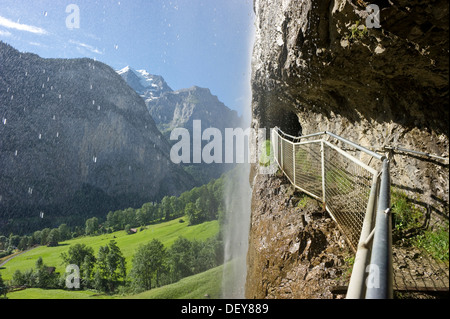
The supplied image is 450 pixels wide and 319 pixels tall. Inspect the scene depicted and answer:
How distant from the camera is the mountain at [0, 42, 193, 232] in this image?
86.9 m

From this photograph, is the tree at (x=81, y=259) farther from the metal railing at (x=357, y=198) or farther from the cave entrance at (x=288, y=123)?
the metal railing at (x=357, y=198)

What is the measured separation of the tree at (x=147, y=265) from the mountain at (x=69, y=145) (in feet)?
191

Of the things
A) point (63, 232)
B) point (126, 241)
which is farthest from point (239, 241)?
point (63, 232)

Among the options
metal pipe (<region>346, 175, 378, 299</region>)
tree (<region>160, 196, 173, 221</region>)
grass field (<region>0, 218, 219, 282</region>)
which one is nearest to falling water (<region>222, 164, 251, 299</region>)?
metal pipe (<region>346, 175, 378, 299</region>)

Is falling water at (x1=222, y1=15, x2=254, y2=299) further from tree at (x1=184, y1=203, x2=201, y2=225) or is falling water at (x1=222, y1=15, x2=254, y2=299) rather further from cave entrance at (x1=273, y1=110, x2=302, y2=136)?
tree at (x1=184, y1=203, x2=201, y2=225)

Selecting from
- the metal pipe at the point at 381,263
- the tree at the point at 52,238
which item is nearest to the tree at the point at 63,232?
the tree at the point at 52,238

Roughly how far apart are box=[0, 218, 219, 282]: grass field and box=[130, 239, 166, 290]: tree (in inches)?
286

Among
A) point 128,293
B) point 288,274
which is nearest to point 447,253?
point 288,274

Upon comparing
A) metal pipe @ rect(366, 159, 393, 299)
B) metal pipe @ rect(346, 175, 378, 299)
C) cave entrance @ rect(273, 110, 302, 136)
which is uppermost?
cave entrance @ rect(273, 110, 302, 136)

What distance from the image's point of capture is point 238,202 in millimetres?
26703

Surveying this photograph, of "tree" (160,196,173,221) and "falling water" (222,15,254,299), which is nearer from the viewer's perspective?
"falling water" (222,15,254,299)

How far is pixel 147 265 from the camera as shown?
51.4 metres

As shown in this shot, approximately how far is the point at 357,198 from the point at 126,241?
7927 centimetres

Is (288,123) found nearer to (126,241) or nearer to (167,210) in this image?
(126,241)
